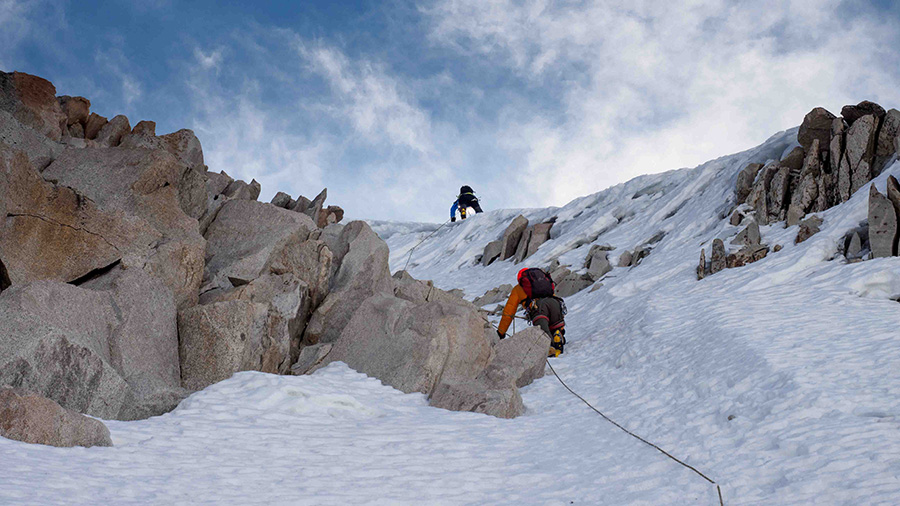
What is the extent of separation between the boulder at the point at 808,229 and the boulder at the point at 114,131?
19.9m

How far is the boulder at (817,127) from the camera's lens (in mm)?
19266

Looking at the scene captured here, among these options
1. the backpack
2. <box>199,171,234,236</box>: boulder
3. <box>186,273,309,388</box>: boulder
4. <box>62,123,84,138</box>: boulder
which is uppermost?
<box>62,123,84,138</box>: boulder

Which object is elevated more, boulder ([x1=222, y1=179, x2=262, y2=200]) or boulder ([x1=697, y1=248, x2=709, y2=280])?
boulder ([x1=222, y1=179, x2=262, y2=200])

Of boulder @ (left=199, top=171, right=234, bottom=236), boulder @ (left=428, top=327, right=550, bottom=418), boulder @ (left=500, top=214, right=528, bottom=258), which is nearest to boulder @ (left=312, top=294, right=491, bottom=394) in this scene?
boulder @ (left=428, top=327, right=550, bottom=418)

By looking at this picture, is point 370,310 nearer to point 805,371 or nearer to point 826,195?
point 805,371

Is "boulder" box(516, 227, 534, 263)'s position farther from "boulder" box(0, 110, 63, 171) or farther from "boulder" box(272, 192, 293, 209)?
"boulder" box(0, 110, 63, 171)

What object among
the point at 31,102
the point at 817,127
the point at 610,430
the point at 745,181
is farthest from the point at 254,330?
the point at 745,181

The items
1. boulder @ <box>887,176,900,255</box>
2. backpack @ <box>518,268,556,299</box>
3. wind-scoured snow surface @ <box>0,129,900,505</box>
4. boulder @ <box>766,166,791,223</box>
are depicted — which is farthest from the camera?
boulder @ <box>766,166,791,223</box>

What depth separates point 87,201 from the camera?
9.72 metres

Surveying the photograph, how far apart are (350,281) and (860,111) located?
17.6m

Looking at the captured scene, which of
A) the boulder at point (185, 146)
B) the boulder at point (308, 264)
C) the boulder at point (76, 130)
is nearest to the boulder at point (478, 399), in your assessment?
the boulder at point (308, 264)

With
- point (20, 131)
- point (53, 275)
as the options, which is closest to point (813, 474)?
point (53, 275)

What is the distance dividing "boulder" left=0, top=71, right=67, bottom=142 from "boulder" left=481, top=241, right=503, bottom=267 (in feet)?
81.1

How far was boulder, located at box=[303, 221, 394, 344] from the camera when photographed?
1145 centimetres
